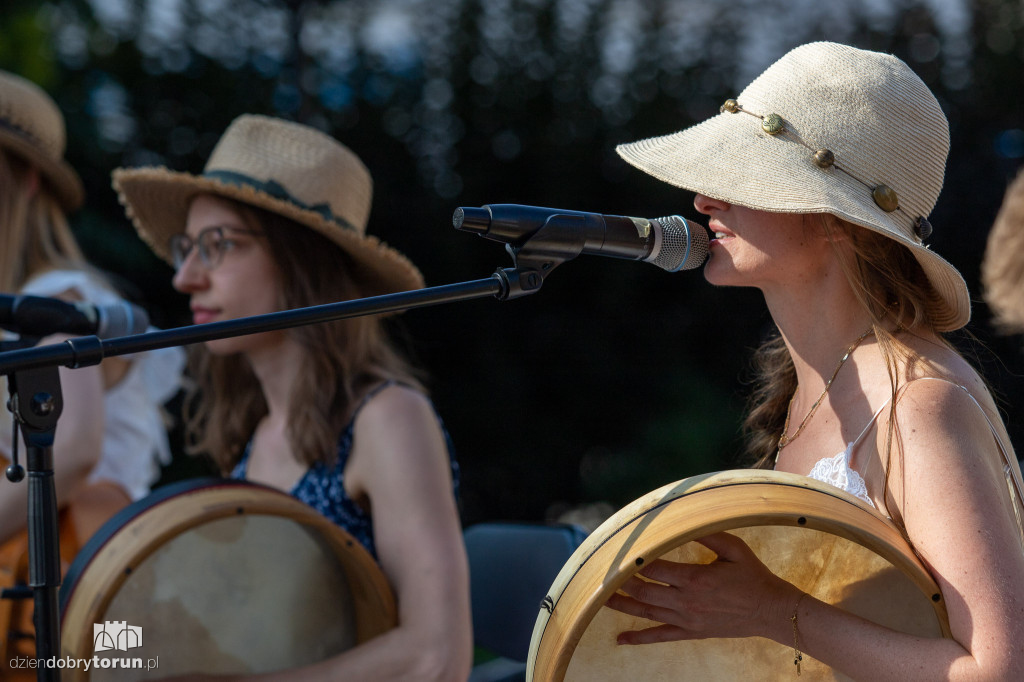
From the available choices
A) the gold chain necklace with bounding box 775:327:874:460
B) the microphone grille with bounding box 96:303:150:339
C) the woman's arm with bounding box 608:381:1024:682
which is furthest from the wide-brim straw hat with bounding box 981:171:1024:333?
the microphone grille with bounding box 96:303:150:339

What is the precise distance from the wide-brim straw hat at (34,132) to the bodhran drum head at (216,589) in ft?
4.97

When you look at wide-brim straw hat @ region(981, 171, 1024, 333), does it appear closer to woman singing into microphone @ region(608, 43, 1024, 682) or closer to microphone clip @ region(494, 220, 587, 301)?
woman singing into microphone @ region(608, 43, 1024, 682)

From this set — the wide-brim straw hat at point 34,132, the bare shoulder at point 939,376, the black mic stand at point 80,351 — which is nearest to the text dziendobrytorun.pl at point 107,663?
the black mic stand at point 80,351

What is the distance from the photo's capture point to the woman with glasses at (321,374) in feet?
6.54

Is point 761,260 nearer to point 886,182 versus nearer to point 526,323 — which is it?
point 886,182

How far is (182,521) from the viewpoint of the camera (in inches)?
67.6

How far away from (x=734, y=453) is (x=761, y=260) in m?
3.46

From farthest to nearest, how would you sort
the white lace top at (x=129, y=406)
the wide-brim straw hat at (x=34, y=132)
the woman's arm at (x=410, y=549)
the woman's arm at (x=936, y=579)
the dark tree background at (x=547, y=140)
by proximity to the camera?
1. the dark tree background at (x=547, y=140)
2. the wide-brim straw hat at (x=34, y=132)
3. the white lace top at (x=129, y=406)
4. the woman's arm at (x=410, y=549)
5. the woman's arm at (x=936, y=579)

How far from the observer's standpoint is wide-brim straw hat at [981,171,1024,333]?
2.90 metres

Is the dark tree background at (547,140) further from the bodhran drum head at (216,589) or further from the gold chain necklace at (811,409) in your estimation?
the gold chain necklace at (811,409)

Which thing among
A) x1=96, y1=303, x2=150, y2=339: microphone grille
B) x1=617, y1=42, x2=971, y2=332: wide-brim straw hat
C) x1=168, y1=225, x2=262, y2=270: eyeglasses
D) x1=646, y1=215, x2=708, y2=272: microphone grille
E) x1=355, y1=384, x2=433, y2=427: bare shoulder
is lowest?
x1=355, y1=384, x2=433, y2=427: bare shoulder

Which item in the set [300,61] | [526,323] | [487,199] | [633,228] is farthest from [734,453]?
[633,228]

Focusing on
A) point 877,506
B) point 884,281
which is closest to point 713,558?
point 877,506

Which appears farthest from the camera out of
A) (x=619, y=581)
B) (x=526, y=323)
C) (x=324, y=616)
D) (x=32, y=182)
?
(x=526, y=323)
